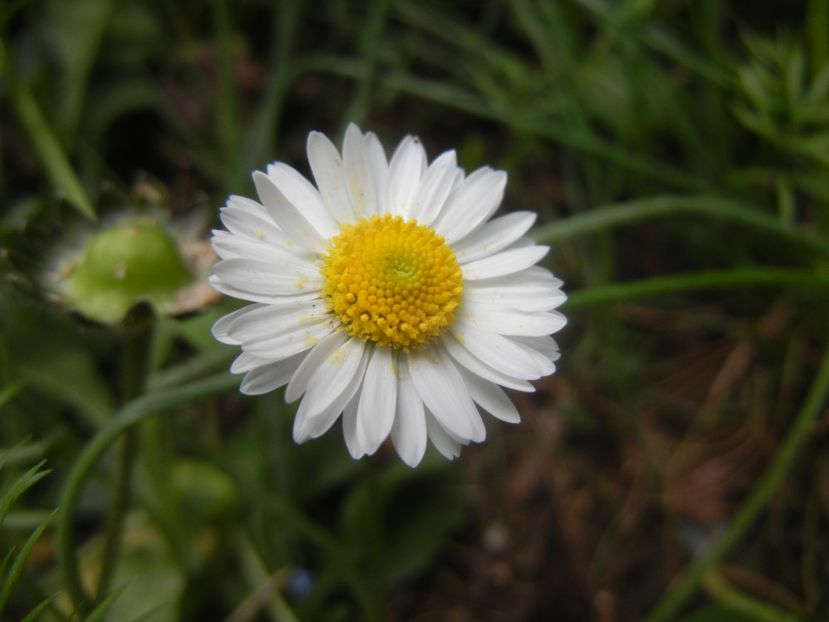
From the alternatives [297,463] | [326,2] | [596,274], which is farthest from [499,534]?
[326,2]

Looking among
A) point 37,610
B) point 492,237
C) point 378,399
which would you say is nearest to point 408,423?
point 378,399

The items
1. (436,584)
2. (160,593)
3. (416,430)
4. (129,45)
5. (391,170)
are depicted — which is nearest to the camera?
(416,430)

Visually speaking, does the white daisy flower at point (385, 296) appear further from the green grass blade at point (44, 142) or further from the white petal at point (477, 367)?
the green grass blade at point (44, 142)

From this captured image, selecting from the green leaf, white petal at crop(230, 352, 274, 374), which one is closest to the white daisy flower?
white petal at crop(230, 352, 274, 374)

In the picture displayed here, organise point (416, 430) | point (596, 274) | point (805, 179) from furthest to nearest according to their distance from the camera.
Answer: point (596, 274) < point (805, 179) < point (416, 430)

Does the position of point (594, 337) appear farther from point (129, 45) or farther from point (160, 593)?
point (129, 45)

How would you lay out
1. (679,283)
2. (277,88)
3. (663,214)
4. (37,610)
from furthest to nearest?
(277,88)
(663,214)
(679,283)
(37,610)

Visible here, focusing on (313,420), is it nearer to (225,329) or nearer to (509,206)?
(225,329)

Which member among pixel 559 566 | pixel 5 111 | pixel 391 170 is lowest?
pixel 559 566
